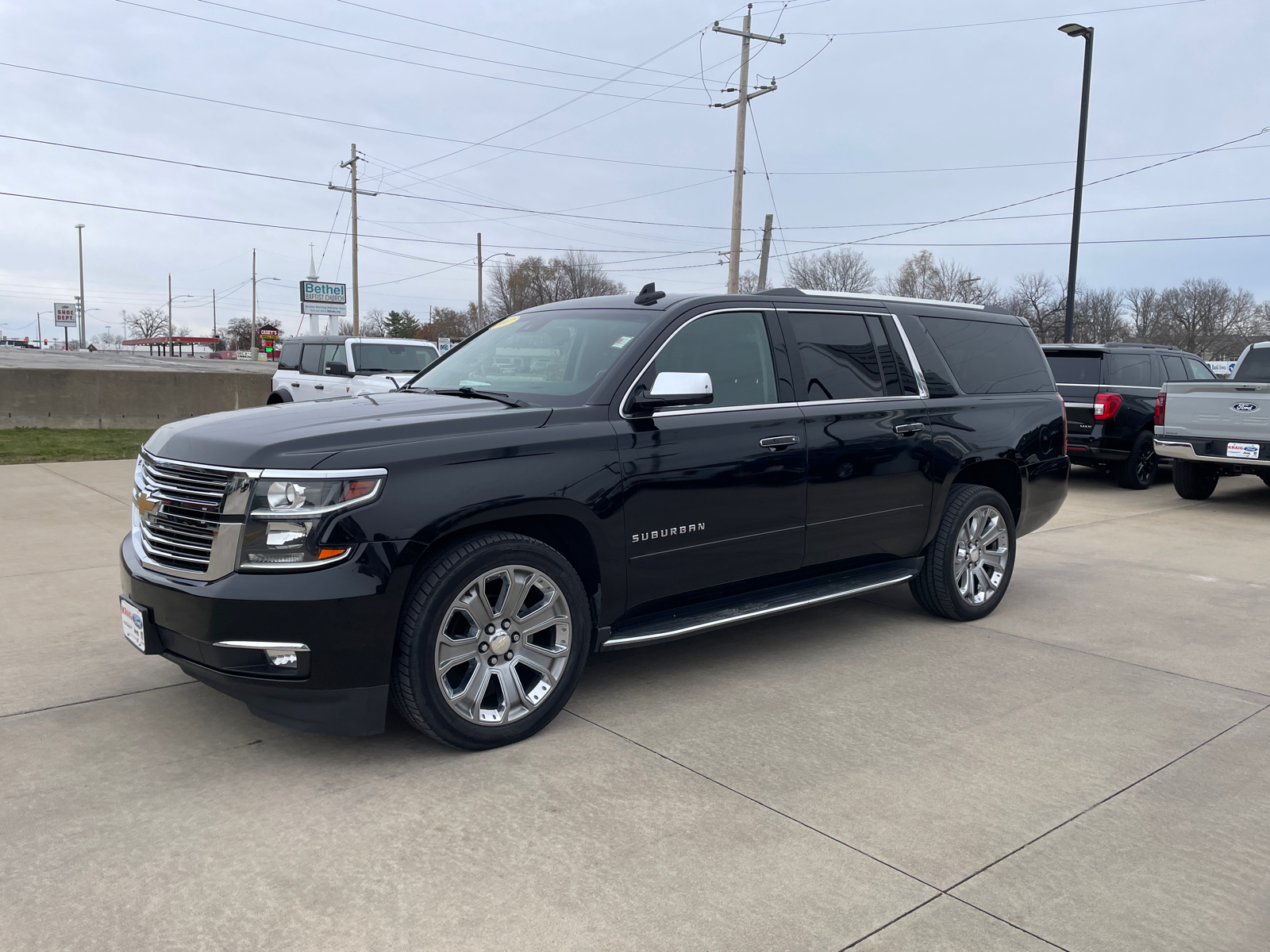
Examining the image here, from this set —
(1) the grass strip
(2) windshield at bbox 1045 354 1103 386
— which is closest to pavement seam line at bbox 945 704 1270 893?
(2) windshield at bbox 1045 354 1103 386

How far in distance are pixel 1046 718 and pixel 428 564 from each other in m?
2.81

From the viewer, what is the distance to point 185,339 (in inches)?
4924

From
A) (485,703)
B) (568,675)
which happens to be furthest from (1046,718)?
(485,703)

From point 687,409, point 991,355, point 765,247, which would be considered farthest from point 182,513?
point 765,247

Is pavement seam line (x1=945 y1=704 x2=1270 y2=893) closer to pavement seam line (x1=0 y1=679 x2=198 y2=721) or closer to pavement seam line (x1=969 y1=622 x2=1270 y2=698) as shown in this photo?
pavement seam line (x1=969 y1=622 x2=1270 y2=698)

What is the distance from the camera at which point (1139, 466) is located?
41.5 ft

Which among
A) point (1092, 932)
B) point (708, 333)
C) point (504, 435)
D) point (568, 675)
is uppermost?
point (708, 333)

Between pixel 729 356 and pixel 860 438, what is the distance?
904mm

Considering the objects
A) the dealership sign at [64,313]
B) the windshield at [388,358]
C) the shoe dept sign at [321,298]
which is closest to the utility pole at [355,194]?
the shoe dept sign at [321,298]

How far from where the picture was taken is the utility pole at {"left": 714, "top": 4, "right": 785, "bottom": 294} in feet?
88.7

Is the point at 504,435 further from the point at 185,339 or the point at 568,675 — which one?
the point at 185,339

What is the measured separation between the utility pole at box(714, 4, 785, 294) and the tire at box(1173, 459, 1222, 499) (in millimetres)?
15805

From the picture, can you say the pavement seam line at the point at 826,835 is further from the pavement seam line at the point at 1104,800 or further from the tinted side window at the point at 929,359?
the tinted side window at the point at 929,359

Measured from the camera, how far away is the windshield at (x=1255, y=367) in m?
11.3
